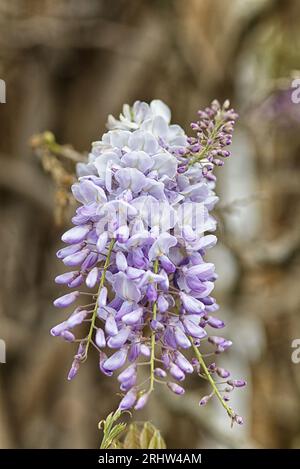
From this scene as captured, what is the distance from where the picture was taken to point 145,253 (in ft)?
1.95

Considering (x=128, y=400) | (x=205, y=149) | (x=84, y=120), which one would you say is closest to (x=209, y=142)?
(x=205, y=149)

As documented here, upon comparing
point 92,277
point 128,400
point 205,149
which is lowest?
point 128,400

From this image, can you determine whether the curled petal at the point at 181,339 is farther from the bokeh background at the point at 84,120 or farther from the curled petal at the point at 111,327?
the bokeh background at the point at 84,120

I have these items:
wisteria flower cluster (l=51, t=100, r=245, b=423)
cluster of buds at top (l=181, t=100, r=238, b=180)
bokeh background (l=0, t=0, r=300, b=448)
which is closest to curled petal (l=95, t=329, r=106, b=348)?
wisteria flower cluster (l=51, t=100, r=245, b=423)

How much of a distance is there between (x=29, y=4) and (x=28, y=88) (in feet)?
0.66

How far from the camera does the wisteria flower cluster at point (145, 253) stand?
585mm

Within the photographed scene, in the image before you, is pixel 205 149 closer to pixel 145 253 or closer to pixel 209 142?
pixel 209 142

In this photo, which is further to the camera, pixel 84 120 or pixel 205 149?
pixel 84 120

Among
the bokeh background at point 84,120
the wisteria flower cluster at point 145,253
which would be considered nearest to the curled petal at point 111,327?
the wisteria flower cluster at point 145,253

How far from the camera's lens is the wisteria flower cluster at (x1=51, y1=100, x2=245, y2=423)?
585 millimetres

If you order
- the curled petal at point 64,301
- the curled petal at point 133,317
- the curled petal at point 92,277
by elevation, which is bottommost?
the curled petal at point 133,317

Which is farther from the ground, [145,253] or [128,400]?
[145,253]

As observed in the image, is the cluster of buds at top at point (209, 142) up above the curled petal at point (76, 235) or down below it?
above

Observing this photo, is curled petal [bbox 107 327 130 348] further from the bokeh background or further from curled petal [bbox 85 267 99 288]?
the bokeh background
